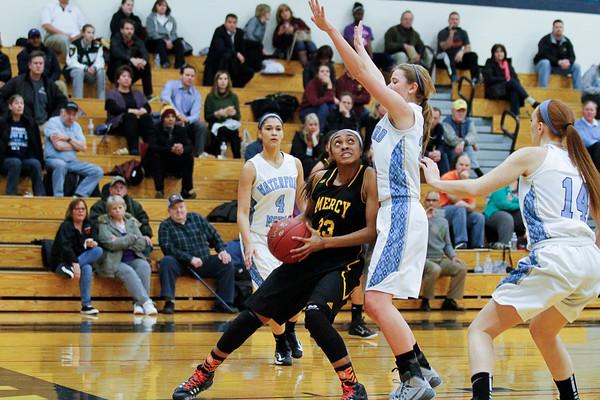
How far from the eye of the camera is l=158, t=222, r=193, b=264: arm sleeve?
461 inches

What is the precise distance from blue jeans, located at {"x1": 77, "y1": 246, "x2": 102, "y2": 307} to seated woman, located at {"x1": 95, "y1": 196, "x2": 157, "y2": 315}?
0.46ft

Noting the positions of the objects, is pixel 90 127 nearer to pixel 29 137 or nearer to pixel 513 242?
pixel 29 137

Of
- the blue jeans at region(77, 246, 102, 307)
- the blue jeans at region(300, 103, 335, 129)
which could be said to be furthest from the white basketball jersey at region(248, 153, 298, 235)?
the blue jeans at region(300, 103, 335, 129)

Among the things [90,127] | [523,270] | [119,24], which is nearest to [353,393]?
[523,270]

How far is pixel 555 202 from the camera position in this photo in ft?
17.7

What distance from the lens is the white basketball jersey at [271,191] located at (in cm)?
775

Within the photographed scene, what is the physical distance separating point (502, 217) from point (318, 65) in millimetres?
3752

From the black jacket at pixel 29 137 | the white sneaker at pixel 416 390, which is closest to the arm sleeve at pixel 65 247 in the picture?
the black jacket at pixel 29 137

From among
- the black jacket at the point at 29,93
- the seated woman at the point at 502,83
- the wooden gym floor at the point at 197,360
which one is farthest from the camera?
the seated woman at the point at 502,83

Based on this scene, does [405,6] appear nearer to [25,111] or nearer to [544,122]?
[25,111]

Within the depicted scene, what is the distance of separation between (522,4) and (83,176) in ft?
31.7

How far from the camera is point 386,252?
19.0 feet

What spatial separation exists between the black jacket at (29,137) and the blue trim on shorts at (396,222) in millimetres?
7719

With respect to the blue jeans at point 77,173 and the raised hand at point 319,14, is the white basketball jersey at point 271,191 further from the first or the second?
the blue jeans at point 77,173
